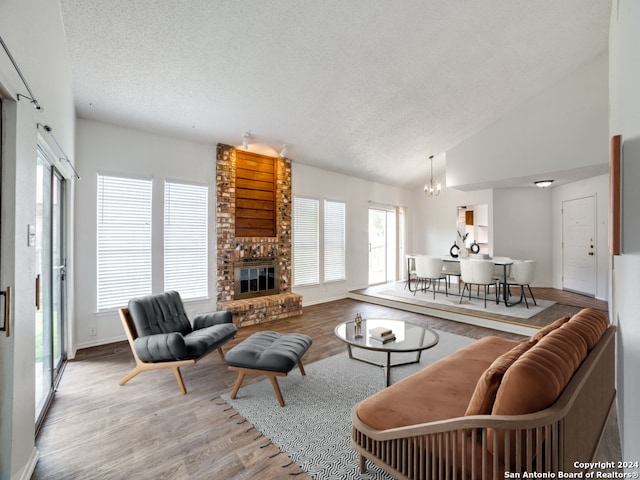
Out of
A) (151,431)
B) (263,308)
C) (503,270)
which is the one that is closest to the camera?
(151,431)

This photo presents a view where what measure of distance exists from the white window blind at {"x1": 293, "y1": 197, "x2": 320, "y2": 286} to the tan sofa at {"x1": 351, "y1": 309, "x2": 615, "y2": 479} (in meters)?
4.19

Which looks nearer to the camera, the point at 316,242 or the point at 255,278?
the point at 255,278

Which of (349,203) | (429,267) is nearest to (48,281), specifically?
(349,203)

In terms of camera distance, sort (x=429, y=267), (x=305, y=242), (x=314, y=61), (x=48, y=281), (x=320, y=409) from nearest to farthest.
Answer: (x=320, y=409), (x=48, y=281), (x=314, y=61), (x=429, y=267), (x=305, y=242)

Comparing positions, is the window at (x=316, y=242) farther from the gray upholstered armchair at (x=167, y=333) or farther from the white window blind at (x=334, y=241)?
the gray upholstered armchair at (x=167, y=333)

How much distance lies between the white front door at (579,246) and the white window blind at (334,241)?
5.02m

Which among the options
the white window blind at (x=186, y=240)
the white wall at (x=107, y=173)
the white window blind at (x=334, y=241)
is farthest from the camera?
the white window blind at (x=334, y=241)

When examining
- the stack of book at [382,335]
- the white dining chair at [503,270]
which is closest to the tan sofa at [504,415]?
the stack of book at [382,335]

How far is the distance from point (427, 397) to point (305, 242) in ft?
15.0

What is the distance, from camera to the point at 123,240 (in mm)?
4008

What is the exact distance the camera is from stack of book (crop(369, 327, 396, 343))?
9.21ft

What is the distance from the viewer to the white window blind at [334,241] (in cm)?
650

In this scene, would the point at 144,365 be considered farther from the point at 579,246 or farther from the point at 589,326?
the point at 579,246

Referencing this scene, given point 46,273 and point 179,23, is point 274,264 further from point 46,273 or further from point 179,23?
point 179,23
